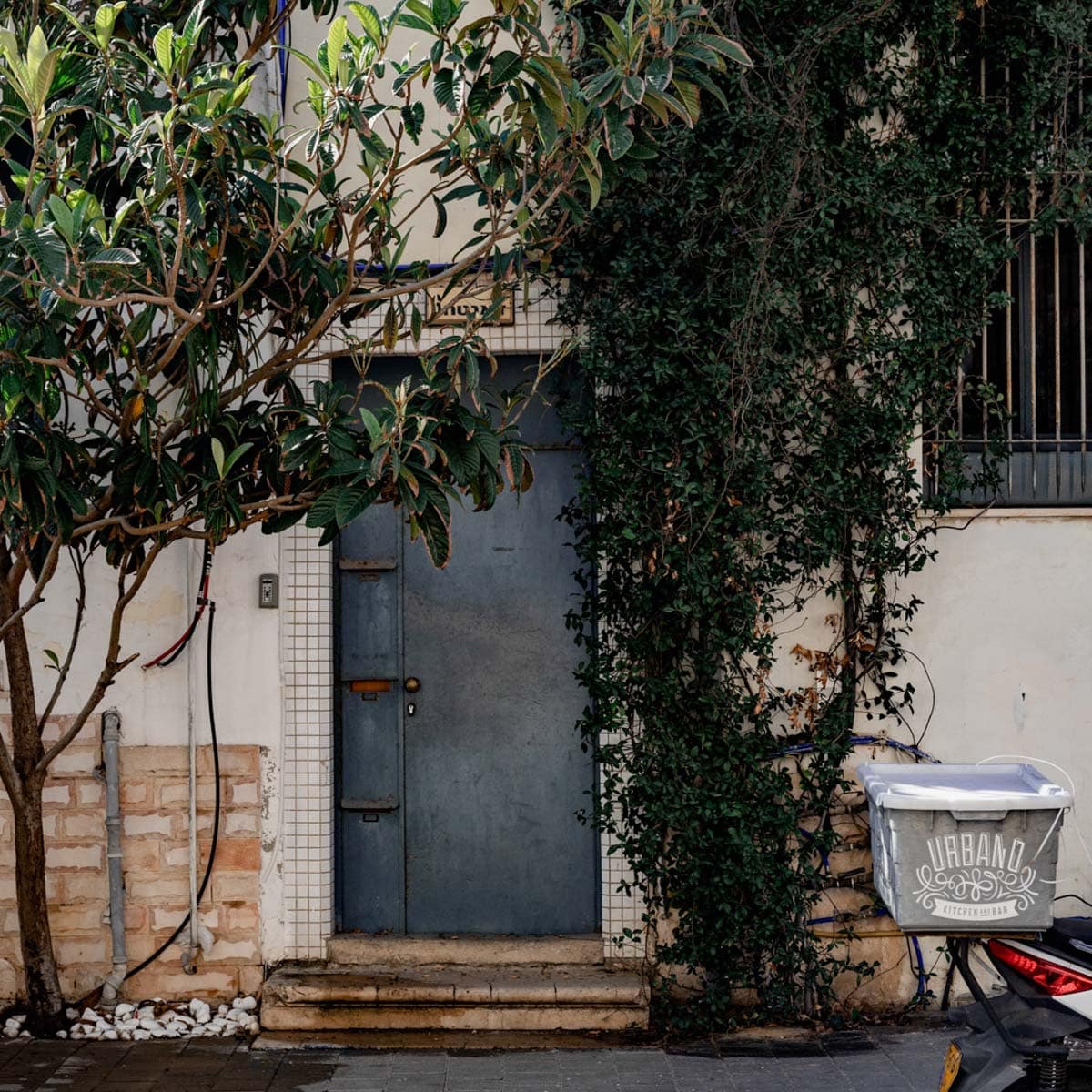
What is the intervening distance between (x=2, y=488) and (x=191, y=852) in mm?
2274

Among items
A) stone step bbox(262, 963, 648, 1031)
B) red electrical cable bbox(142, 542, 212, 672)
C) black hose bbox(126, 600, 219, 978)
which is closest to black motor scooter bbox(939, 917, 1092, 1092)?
stone step bbox(262, 963, 648, 1031)

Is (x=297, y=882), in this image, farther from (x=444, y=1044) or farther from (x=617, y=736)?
(x=617, y=736)

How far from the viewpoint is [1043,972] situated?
4.00 metres

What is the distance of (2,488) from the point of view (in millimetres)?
4281

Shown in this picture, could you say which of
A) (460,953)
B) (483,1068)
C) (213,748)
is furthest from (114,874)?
(483,1068)

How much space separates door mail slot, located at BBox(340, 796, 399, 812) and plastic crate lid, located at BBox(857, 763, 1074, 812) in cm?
256

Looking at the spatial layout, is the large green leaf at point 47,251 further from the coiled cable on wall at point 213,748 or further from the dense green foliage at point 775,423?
the dense green foliage at point 775,423

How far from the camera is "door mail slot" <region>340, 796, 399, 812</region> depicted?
614 cm

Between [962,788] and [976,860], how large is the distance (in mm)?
302

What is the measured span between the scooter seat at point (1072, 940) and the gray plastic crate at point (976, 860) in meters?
0.15

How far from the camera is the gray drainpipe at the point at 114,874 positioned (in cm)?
588

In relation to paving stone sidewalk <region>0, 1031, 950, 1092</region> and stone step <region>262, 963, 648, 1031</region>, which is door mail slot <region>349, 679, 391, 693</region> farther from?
paving stone sidewalk <region>0, 1031, 950, 1092</region>

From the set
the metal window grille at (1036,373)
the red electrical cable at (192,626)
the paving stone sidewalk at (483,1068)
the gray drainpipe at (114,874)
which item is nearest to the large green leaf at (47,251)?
the red electrical cable at (192,626)

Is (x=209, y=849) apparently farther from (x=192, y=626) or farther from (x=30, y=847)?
(x=192, y=626)
